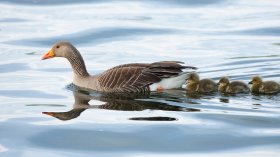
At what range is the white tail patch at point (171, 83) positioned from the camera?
1418cm

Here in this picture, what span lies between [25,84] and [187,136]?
4945 millimetres

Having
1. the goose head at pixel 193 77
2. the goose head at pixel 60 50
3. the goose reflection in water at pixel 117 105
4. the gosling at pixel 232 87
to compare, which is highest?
the goose head at pixel 60 50

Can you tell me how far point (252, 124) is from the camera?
11.8m

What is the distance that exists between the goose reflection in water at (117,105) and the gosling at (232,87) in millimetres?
1121

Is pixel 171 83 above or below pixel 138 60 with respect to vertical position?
below

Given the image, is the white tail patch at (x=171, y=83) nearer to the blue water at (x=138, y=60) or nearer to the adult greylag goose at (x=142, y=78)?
the adult greylag goose at (x=142, y=78)

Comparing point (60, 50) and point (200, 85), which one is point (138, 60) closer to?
point (60, 50)

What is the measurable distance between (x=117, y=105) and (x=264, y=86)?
2425mm

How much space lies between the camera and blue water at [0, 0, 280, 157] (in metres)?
11.2

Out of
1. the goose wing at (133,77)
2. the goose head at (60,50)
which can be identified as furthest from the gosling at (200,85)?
the goose head at (60,50)

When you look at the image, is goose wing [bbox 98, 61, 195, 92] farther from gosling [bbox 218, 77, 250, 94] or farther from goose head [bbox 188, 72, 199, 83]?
gosling [bbox 218, 77, 250, 94]

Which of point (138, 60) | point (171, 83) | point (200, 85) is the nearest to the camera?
point (200, 85)

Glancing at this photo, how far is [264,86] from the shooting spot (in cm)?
1348

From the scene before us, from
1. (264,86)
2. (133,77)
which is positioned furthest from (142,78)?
(264,86)
